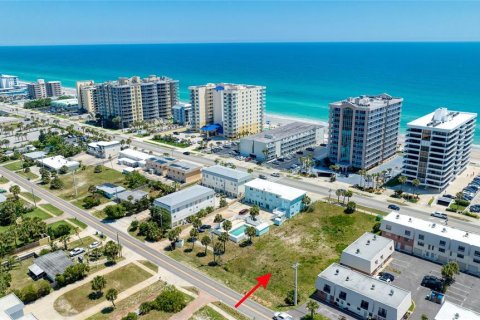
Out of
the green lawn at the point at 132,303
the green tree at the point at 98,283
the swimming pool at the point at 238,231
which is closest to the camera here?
the green lawn at the point at 132,303

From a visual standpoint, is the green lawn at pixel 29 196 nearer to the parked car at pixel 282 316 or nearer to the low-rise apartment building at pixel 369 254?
the parked car at pixel 282 316

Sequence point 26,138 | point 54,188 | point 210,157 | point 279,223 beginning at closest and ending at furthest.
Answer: point 279,223 < point 54,188 < point 210,157 < point 26,138

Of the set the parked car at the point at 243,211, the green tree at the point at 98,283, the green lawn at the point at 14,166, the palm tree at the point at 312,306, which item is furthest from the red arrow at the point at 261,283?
the green lawn at the point at 14,166

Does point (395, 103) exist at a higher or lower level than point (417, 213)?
higher

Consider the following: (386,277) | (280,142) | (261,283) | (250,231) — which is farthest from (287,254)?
(280,142)

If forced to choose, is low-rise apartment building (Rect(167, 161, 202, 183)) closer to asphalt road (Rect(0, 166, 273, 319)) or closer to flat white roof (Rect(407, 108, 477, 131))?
asphalt road (Rect(0, 166, 273, 319))

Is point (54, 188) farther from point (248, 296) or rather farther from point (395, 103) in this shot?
point (395, 103)

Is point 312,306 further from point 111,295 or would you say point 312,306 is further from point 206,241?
point 111,295

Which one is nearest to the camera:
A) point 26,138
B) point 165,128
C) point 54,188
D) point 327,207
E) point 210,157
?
point 327,207

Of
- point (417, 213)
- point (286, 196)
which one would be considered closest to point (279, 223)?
point (286, 196)
